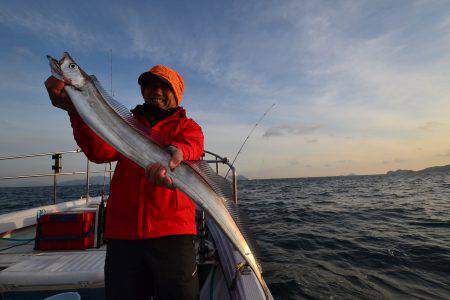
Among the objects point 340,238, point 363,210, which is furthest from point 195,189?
point 363,210

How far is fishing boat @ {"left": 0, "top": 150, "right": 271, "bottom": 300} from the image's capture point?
11.5 ft

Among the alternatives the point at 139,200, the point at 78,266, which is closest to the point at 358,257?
the point at 78,266

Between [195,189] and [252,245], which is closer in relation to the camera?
[195,189]

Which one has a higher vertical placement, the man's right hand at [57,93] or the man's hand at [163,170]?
the man's right hand at [57,93]

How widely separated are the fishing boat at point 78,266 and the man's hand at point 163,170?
65 centimetres

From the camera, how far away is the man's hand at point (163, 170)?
2.11 meters

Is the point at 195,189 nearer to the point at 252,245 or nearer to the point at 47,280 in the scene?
the point at 252,245

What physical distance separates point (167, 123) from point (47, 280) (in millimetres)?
2682

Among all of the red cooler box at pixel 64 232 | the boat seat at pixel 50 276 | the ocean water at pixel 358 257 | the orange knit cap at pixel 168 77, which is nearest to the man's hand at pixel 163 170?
the orange knit cap at pixel 168 77

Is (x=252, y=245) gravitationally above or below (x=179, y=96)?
below

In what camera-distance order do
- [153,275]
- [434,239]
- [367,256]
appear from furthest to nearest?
[434,239] → [367,256] → [153,275]

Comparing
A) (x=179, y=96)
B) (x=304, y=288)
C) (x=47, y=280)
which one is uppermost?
(x=179, y=96)

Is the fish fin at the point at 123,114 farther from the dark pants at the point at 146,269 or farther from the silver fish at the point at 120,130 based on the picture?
the dark pants at the point at 146,269

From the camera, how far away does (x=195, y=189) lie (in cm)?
223
